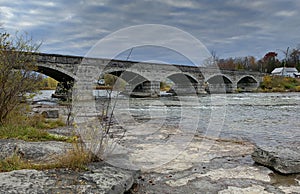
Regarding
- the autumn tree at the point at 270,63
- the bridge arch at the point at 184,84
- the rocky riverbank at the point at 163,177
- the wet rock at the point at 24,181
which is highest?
the autumn tree at the point at 270,63

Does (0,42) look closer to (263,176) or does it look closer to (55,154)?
(55,154)

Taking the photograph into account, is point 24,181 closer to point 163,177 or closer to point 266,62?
point 163,177

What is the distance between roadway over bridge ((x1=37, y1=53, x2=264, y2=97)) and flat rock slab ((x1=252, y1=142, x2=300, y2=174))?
235 inches

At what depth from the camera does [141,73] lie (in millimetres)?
34188

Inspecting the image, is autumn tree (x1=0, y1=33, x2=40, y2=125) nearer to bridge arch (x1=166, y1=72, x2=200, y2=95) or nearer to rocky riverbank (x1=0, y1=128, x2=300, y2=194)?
rocky riverbank (x1=0, y1=128, x2=300, y2=194)

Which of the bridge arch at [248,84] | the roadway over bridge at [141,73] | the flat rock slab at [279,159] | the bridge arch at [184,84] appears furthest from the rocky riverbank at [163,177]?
the bridge arch at [248,84]

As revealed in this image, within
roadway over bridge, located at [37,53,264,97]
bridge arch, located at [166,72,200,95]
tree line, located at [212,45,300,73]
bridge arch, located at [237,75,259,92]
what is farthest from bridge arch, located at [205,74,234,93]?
tree line, located at [212,45,300,73]

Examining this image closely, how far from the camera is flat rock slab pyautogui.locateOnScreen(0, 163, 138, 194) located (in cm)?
304

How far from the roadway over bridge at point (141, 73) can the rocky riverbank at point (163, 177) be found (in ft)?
17.4

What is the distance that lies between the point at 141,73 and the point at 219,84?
2700cm

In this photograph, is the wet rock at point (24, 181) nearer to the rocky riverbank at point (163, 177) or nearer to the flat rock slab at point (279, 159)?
the rocky riverbank at point (163, 177)

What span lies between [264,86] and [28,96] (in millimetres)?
58077

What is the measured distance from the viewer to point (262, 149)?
5.32 m

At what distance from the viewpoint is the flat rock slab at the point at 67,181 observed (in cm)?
304
